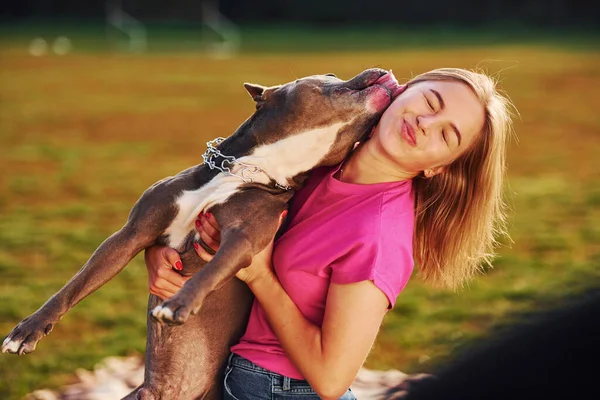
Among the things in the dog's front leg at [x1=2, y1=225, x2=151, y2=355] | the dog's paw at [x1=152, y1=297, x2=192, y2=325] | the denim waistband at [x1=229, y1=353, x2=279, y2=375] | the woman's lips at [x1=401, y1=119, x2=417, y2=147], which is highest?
the woman's lips at [x1=401, y1=119, x2=417, y2=147]

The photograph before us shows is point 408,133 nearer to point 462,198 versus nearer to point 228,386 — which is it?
point 462,198

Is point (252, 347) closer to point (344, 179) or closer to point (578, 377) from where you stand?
point (344, 179)

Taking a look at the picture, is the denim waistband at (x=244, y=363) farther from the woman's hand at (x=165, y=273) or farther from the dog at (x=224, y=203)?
the woman's hand at (x=165, y=273)

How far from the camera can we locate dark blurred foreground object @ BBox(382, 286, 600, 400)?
1057 millimetres

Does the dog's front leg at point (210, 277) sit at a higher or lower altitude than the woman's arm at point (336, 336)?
higher

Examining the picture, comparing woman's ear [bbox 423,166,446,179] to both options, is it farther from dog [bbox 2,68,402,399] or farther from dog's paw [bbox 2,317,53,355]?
dog's paw [bbox 2,317,53,355]

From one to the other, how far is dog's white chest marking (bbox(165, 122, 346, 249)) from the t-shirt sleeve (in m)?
0.43

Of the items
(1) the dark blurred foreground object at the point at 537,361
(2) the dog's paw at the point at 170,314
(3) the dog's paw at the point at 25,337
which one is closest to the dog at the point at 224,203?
(3) the dog's paw at the point at 25,337

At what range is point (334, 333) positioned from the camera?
2902 mm

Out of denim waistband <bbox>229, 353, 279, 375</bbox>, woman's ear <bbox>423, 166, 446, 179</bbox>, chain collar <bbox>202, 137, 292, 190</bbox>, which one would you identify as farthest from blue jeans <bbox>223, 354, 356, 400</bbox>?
woman's ear <bbox>423, 166, 446, 179</bbox>

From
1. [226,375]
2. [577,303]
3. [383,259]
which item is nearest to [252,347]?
[226,375]

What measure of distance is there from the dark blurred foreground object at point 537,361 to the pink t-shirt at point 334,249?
5.66 ft

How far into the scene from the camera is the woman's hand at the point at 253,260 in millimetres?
3098

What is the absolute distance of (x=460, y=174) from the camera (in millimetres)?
3367
